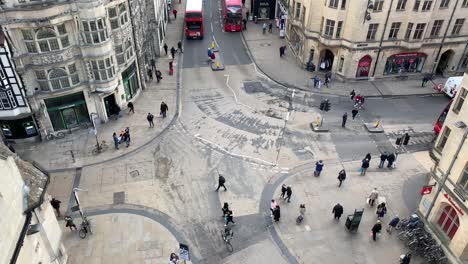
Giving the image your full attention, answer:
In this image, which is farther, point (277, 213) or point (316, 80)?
point (316, 80)

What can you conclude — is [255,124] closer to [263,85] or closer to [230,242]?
[263,85]

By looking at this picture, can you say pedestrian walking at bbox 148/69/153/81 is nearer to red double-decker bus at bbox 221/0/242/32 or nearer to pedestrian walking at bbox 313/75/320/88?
red double-decker bus at bbox 221/0/242/32

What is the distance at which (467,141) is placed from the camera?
66.3 feet

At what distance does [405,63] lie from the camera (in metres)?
41.8

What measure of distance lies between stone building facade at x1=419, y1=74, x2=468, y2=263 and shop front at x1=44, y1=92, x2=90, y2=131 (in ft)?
88.3

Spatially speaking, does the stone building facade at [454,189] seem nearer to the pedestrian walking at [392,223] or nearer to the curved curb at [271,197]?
the pedestrian walking at [392,223]

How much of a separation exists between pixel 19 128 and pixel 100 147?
6.51 meters

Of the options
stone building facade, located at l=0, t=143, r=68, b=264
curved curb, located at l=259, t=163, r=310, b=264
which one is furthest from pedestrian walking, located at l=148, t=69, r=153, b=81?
stone building facade, located at l=0, t=143, r=68, b=264

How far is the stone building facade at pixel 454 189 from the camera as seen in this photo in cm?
2081

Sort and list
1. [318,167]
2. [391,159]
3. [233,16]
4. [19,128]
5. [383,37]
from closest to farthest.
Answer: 1. [318,167]
2. [391,159]
3. [19,128]
4. [383,37]
5. [233,16]

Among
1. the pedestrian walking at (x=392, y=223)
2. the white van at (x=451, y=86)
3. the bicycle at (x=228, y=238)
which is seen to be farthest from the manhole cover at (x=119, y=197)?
the white van at (x=451, y=86)

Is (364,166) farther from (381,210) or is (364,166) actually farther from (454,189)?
(454,189)

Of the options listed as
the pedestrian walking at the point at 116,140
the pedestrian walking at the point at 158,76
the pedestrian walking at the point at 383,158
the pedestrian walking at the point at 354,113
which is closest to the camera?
the pedestrian walking at the point at 383,158

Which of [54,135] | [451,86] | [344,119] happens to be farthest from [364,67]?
[54,135]
